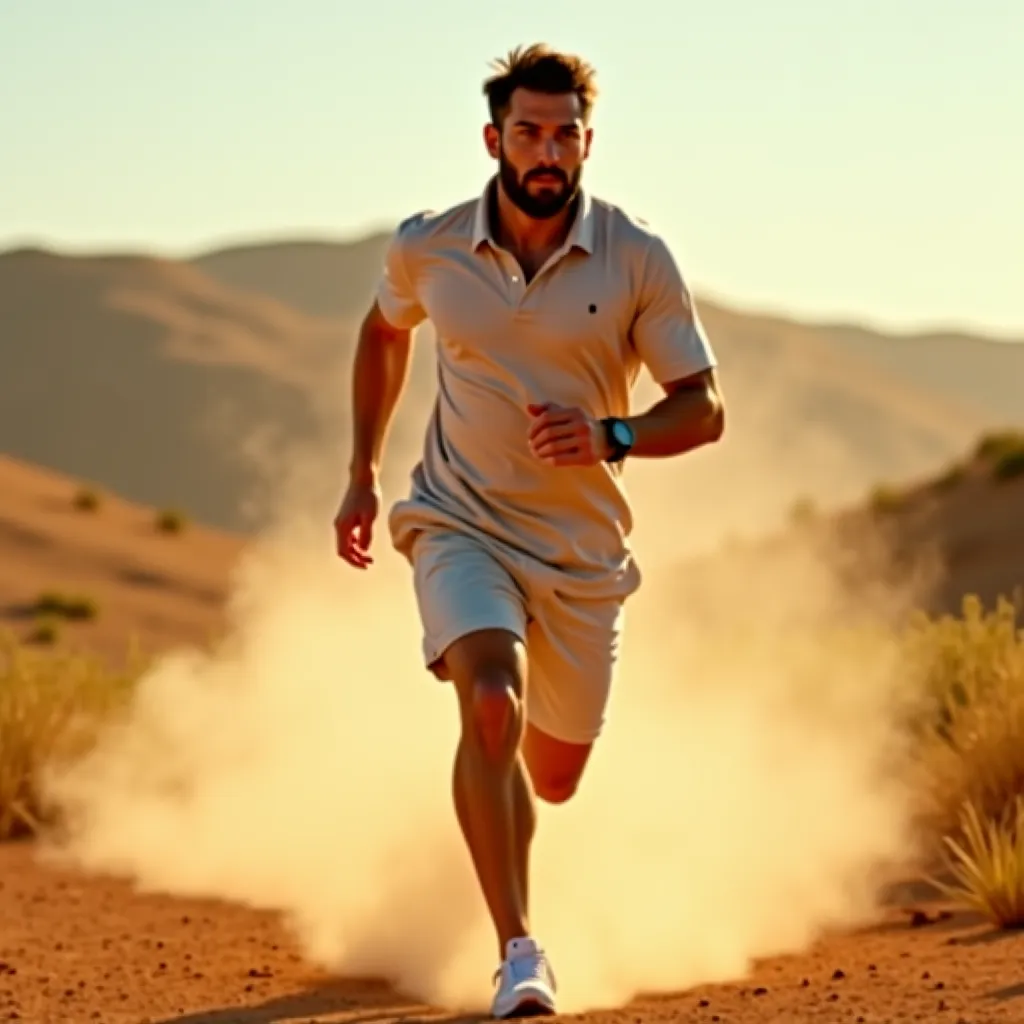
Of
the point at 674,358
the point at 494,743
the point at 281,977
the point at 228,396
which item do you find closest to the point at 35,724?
the point at 281,977

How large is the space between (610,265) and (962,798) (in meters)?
3.87

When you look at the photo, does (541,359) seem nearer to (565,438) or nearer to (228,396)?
(565,438)

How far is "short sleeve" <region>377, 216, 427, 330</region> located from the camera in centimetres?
809

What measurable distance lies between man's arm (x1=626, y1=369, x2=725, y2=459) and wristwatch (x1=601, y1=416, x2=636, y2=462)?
2 cm

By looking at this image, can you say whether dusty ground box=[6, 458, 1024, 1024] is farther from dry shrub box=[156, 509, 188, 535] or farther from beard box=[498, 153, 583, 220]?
dry shrub box=[156, 509, 188, 535]

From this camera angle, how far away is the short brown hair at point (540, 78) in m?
7.79

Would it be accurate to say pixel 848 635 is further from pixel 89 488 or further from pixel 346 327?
pixel 346 327

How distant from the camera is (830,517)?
124 feet

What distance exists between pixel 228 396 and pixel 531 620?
89178 millimetres

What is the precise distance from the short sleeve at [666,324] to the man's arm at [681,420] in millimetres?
34

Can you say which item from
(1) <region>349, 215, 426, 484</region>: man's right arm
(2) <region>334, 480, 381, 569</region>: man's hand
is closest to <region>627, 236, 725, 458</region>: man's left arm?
(1) <region>349, 215, 426, 484</region>: man's right arm

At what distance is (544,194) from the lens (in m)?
7.77

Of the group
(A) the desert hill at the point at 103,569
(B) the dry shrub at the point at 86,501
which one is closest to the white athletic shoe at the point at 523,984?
(A) the desert hill at the point at 103,569

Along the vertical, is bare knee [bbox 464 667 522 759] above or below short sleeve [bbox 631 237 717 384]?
below
